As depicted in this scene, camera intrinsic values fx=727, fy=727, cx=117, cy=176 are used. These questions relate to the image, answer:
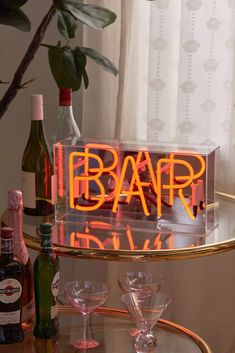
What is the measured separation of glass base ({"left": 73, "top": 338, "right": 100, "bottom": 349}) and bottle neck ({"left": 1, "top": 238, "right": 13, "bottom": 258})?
9.2 inches

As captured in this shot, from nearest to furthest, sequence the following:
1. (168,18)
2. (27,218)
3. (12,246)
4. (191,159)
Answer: (12,246)
(191,159)
(27,218)
(168,18)

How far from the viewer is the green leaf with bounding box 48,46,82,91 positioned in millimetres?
1617

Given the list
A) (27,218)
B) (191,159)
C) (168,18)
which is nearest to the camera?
(191,159)

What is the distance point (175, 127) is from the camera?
195 centimetres

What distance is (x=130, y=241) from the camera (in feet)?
4.94

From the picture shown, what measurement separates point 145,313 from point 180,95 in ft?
2.31

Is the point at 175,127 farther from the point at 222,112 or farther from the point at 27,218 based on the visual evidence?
the point at 27,218

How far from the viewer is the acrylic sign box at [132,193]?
1.51 metres

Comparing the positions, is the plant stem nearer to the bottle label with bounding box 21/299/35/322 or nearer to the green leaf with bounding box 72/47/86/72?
the green leaf with bounding box 72/47/86/72

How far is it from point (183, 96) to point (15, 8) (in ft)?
1.80

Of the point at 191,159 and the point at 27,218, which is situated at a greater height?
the point at 191,159

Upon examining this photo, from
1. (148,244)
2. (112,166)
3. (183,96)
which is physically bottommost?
(148,244)

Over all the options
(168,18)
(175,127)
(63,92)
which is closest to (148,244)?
(63,92)

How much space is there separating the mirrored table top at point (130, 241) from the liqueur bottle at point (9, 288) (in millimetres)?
107
